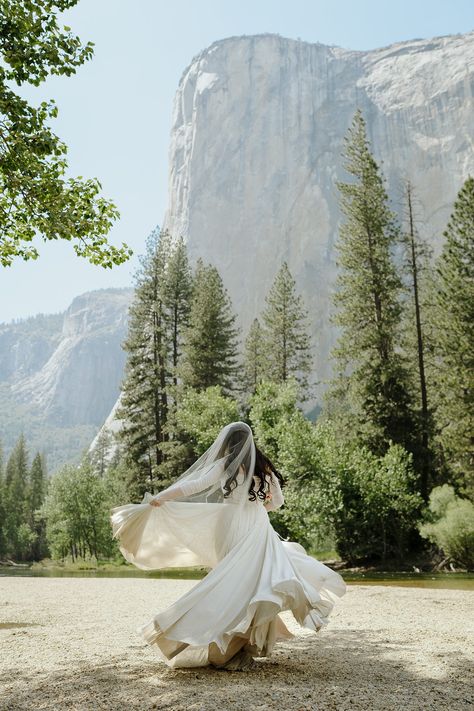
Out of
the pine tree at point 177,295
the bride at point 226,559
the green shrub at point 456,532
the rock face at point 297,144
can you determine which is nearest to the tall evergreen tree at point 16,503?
the pine tree at point 177,295

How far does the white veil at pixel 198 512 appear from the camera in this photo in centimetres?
514

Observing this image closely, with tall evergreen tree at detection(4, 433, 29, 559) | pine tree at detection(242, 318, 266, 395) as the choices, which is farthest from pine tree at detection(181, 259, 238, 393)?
tall evergreen tree at detection(4, 433, 29, 559)

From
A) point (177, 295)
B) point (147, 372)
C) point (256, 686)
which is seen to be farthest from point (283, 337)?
point (256, 686)

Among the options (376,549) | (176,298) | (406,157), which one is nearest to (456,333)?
(376,549)

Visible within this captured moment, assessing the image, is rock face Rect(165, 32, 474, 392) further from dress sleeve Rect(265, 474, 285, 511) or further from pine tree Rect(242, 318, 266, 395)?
dress sleeve Rect(265, 474, 285, 511)

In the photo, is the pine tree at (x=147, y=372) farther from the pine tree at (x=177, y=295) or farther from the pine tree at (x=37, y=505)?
the pine tree at (x=37, y=505)

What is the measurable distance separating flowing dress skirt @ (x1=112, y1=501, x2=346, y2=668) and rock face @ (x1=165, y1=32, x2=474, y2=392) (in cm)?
7957

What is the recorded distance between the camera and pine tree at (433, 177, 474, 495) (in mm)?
23438

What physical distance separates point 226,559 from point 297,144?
107694 millimetres

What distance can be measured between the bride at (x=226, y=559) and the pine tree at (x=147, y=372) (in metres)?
→ 27.8

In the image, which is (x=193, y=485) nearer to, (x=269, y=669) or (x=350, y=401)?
(x=269, y=669)

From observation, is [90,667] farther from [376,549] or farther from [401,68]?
[401,68]

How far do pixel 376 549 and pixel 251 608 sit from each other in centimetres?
1937

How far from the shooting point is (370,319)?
27031 millimetres
